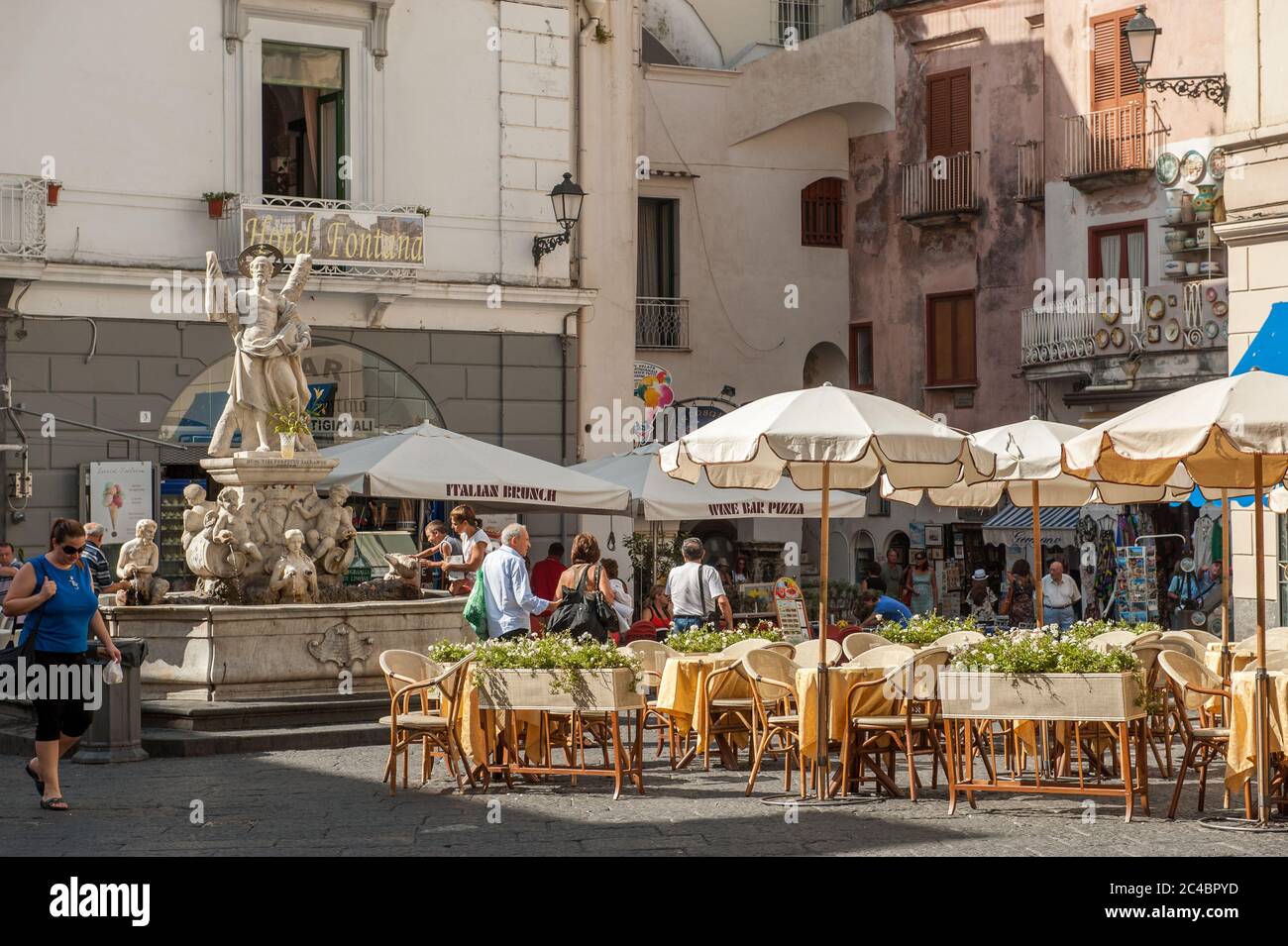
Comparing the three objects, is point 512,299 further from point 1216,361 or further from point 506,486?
point 1216,361

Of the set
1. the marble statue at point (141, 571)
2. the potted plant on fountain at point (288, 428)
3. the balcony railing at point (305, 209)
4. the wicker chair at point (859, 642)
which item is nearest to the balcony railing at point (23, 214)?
the balcony railing at point (305, 209)

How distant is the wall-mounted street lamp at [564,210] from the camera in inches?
954

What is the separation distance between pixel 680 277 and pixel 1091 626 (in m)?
19.5

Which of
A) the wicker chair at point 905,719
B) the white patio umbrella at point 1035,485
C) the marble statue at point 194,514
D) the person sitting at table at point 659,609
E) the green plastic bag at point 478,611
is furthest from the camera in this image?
the person sitting at table at point 659,609

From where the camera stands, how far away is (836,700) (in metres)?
11.8

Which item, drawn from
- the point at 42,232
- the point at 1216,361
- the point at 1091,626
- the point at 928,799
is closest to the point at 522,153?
the point at 42,232

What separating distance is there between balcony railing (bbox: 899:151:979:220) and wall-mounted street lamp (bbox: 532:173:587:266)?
999 cm

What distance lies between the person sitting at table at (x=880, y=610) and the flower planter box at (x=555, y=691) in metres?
6.58

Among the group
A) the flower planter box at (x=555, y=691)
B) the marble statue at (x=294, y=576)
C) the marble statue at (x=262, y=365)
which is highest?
the marble statue at (x=262, y=365)

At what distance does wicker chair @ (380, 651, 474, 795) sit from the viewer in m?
12.0

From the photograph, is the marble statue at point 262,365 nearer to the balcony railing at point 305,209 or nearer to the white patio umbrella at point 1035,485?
the white patio umbrella at point 1035,485

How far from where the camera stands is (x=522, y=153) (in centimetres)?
2548

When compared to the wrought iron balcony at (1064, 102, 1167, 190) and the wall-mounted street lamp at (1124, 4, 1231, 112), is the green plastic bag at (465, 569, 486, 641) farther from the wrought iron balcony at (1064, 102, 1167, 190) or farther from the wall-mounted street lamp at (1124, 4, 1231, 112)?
the wrought iron balcony at (1064, 102, 1167, 190)

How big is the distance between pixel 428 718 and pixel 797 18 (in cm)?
2550
